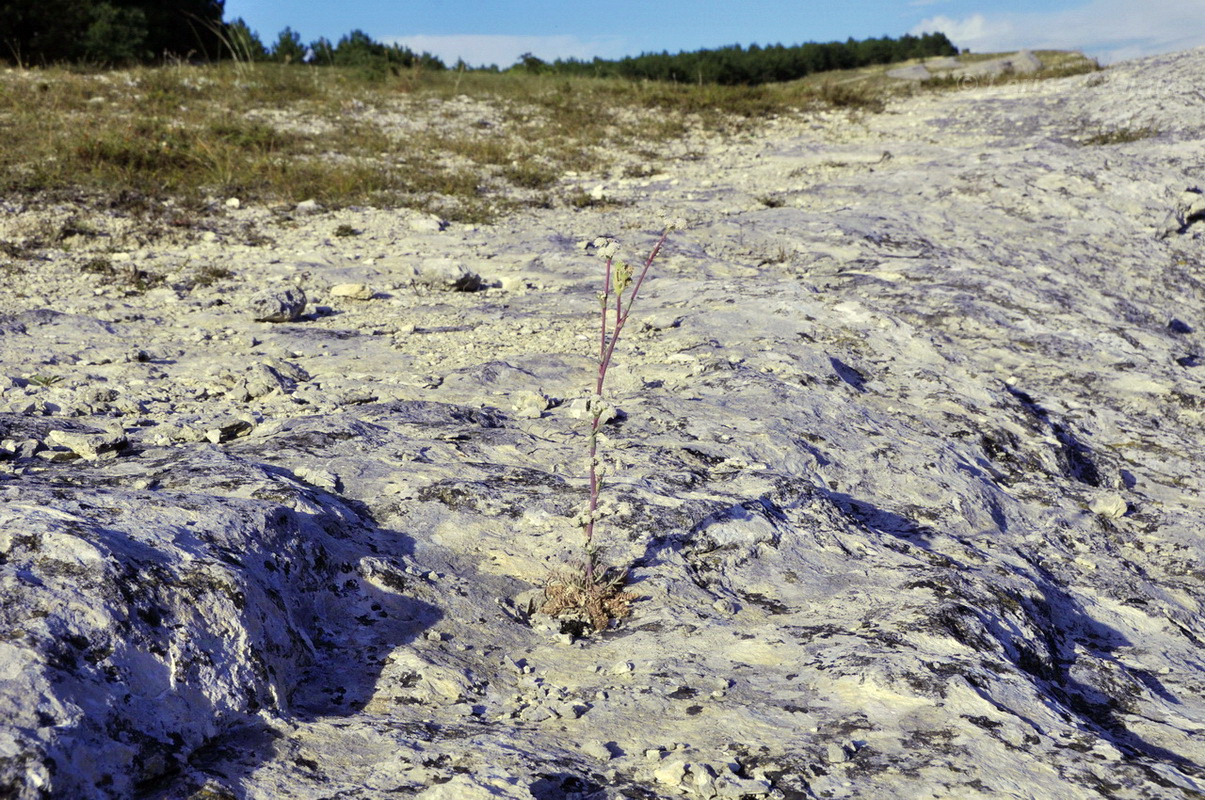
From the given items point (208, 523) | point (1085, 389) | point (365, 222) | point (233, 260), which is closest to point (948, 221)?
point (1085, 389)

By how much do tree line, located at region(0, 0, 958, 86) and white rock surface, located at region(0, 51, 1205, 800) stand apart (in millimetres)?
10902

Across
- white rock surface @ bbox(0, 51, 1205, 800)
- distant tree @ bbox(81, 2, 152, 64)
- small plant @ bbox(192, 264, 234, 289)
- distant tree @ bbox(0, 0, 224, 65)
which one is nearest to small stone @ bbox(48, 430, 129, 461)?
white rock surface @ bbox(0, 51, 1205, 800)

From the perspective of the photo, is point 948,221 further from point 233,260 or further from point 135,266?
point 135,266

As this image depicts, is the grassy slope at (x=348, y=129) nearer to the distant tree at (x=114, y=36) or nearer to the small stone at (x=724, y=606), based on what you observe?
the distant tree at (x=114, y=36)

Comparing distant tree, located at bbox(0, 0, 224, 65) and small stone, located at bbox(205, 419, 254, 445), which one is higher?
distant tree, located at bbox(0, 0, 224, 65)

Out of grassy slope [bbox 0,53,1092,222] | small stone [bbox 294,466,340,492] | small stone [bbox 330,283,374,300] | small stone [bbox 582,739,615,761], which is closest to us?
small stone [bbox 582,739,615,761]

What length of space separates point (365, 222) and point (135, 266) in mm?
2298

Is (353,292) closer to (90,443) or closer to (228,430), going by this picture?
(228,430)

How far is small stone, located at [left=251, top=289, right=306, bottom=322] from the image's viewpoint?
6.03 metres

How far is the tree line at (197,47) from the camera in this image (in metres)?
16.4

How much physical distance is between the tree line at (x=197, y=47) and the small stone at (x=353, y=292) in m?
9.66

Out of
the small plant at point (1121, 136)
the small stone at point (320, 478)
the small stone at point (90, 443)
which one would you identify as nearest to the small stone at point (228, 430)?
the small stone at point (90, 443)

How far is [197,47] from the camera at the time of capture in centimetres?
2138

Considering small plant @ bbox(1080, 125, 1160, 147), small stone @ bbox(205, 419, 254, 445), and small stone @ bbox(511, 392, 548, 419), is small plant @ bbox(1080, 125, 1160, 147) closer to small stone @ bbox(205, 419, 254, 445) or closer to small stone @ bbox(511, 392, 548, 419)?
small stone @ bbox(511, 392, 548, 419)
